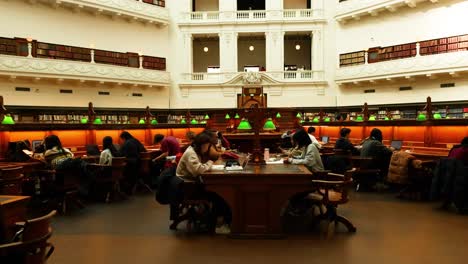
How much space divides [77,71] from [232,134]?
8.17 m

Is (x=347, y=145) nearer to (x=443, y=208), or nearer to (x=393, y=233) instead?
(x=443, y=208)

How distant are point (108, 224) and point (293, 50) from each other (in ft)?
69.8

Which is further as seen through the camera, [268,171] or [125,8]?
[125,8]

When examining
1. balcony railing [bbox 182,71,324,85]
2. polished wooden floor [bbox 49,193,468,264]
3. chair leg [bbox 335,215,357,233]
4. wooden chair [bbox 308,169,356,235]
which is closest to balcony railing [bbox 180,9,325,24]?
balcony railing [bbox 182,71,324,85]

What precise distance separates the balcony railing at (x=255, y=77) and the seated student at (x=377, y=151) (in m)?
13.1

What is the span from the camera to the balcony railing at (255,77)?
2128cm

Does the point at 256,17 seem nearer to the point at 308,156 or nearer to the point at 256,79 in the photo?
the point at 256,79

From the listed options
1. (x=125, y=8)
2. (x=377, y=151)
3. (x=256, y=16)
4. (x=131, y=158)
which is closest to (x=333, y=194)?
(x=377, y=151)

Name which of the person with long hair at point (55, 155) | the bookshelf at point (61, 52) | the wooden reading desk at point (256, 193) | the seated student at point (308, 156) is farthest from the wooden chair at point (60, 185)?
the bookshelf at point (61, 52)

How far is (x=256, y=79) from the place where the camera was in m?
21.2

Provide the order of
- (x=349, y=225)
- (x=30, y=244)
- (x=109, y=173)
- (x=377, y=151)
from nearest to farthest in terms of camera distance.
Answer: (x=30, y=244) < (x=349, y=225) < (x=109, y=173) < (x=377, y=151)

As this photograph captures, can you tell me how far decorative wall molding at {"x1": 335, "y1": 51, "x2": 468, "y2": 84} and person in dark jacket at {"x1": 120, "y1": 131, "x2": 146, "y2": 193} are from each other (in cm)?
1303

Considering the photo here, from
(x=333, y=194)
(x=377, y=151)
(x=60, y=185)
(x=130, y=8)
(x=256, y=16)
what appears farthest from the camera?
(x=256, y=16)

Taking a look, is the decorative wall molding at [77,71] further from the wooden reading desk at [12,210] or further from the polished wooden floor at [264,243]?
the wooden reading desk at [12,210]
